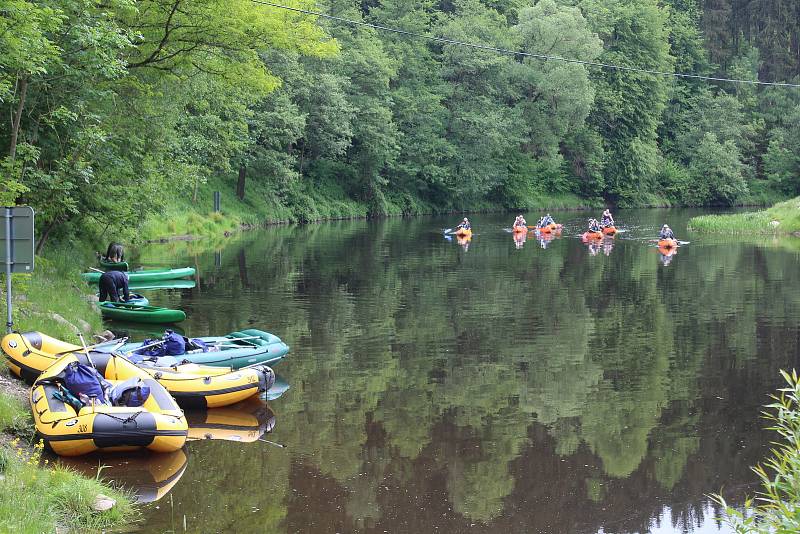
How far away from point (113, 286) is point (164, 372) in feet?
25.4

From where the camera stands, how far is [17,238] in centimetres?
1265

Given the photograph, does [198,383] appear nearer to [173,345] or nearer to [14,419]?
[173,345]

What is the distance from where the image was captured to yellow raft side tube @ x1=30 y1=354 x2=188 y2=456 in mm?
10633

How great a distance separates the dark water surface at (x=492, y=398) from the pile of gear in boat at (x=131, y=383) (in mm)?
464

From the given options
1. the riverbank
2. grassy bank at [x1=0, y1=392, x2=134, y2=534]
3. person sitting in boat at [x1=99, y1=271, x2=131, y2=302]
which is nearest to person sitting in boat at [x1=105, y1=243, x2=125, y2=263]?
person sitting in boat at [x1=99, y1=271, x2=131, y2=302]

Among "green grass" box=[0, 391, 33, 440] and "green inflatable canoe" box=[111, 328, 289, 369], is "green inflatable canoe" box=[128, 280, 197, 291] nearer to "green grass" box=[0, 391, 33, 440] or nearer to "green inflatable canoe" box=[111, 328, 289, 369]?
"green inflatable canoe" box=[111, 328, 289, 369]

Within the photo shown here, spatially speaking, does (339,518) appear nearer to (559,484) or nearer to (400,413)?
(559,484)

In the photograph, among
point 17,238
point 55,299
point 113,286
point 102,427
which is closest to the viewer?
point 102,427

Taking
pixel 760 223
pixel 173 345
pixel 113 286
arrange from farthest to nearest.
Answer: pixel 760 223
pixel 113 286
pixel 173 345

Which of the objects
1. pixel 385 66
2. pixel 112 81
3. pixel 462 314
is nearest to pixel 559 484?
pixel 462 314

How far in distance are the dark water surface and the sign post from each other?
3.00 m

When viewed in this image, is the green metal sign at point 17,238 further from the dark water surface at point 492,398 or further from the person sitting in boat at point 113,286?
the person sitting in boat at point 113,286

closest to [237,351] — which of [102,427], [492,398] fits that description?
[492,398]

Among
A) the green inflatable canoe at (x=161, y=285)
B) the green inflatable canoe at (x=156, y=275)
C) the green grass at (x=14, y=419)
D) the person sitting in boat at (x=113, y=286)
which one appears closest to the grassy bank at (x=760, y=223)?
the green inflatable canoe at (x=156, y=275)
